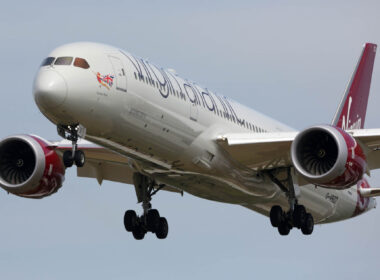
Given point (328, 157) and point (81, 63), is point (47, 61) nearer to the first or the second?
point (81, 63)

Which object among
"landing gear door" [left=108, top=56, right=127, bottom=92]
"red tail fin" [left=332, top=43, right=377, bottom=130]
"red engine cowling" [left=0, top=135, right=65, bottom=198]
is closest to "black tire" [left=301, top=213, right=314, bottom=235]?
"red tail fin" [left=332, top=43, right=377, bottom=130]

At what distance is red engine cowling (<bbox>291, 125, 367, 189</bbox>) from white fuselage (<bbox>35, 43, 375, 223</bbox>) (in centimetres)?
277

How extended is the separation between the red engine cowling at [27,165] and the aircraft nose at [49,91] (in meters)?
7.79

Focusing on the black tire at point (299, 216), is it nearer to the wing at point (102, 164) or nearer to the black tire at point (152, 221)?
the wing at point (102, 164)

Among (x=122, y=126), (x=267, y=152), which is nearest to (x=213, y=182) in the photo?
(x=267, y=152)

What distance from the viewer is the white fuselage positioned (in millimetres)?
31562

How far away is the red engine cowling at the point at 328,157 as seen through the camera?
113ft

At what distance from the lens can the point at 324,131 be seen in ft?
116

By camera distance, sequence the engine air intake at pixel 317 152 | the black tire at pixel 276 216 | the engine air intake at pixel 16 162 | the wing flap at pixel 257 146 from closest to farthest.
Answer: the engine air intake at pixel 317 152
the wing flap at pixel 257 146
the engine air intake at pixel 16 162
the black tire at pixel 276 216

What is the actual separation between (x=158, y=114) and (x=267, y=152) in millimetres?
5244

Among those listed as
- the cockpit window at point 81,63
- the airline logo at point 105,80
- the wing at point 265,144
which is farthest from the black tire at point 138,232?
the cockpit window at point 81,63

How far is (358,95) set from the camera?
4881 cm

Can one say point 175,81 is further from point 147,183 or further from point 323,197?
point 323,197

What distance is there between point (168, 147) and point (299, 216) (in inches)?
282
